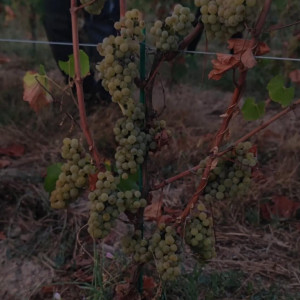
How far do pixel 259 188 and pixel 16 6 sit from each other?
3309 mm

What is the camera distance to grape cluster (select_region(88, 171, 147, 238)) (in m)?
1.24

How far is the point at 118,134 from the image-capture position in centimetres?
126

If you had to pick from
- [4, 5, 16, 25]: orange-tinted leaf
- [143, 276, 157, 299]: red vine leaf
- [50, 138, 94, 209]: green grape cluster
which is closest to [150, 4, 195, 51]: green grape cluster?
[50, 138, 94, 209]: green grape cluster

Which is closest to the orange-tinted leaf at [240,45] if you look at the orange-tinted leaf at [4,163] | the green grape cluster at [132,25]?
the green grape cluster at [132,25]

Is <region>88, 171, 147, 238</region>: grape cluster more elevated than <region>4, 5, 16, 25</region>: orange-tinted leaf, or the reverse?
<region>88, 171, 147, 238</region>: grape cluster

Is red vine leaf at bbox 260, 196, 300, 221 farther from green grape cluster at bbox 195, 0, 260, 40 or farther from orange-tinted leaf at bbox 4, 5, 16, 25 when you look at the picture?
orange-tinted leaf at bbox 4, 5, 16, 25

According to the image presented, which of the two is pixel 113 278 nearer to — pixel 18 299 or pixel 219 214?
pixel 18 299

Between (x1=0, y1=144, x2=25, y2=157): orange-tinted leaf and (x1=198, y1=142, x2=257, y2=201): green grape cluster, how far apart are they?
1508 mm

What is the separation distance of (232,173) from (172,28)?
41 centimetres

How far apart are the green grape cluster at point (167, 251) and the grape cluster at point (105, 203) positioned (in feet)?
0.37

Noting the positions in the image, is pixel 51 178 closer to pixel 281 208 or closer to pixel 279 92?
pixel 279 92

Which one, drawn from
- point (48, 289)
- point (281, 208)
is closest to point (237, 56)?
point (48, 289)

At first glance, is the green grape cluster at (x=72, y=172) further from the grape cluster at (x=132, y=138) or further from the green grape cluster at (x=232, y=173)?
the green grape cluster at (x=232, y=173)

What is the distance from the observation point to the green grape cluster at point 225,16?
107 centimetres
